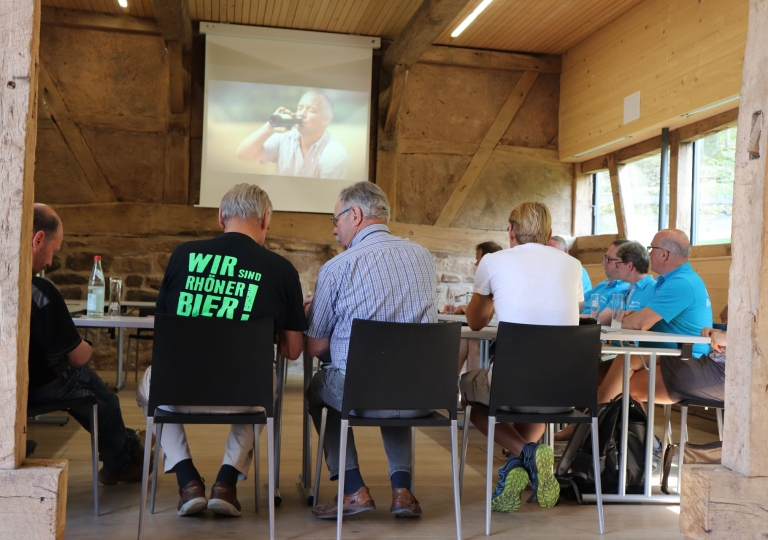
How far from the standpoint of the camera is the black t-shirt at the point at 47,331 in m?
2.65

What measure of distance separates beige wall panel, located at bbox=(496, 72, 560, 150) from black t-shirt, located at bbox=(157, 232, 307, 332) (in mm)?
6285

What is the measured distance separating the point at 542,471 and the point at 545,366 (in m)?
0.46

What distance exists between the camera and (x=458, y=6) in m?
6.04

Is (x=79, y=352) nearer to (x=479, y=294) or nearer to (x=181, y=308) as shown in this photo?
(x=181, y=308)

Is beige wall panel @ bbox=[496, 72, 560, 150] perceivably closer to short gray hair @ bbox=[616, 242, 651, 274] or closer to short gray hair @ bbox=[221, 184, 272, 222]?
short gray hair @ bbox=[616, 242, 651, 274]

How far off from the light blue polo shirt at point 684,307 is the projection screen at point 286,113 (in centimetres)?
476

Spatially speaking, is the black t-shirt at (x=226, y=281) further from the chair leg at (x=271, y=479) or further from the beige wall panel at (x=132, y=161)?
the beige wall panel at (x=132, y=161)

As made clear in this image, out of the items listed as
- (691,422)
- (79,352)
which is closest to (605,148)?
(691,422)

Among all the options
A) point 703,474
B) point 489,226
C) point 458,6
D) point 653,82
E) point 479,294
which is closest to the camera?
point 703,474

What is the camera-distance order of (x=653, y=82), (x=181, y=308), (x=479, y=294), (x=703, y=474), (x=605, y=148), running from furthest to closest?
1. (x=605, y=148)
2. (x=653, y=82)
3. (x=479, y=294)
4. (x=181, y=308)
5. (x=703, y=474)

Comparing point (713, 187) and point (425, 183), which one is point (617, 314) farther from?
point (425, 183)

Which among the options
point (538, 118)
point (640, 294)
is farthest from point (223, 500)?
point (538, 118)

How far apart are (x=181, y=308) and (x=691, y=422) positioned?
13.5 feet

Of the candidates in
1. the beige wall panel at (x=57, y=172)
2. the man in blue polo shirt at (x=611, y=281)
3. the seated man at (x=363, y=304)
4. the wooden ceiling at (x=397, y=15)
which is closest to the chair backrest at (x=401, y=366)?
the seated man at (x=363, y=304)
